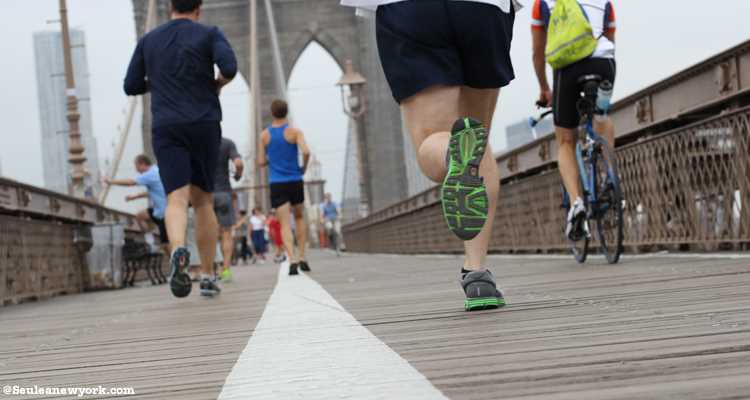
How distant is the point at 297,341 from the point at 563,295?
3.95ft

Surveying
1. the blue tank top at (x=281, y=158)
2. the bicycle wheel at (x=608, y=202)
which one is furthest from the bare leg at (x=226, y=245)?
the bicycle wheel at (x=608, y=202)

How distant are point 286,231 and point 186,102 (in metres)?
3.70

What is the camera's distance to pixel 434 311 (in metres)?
3.30

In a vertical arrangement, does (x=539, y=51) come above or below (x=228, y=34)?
below

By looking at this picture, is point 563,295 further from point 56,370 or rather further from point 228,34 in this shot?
point 228,34

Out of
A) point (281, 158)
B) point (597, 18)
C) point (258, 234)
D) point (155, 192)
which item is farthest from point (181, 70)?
point (258, 234)

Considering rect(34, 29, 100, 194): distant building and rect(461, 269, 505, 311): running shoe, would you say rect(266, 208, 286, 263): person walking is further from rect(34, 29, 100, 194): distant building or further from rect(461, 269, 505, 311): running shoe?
rect(461, 269, 505, 311): running shoe

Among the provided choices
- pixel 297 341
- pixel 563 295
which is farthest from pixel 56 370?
pixel 563 295

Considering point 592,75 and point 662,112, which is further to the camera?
point 662,112

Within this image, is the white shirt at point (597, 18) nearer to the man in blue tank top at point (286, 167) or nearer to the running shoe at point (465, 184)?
the running shoe at point (465, 184)

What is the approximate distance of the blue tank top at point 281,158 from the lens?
32.9 ft

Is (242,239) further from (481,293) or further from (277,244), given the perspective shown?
(481,293)

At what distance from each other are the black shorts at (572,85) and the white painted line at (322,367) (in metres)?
2.87

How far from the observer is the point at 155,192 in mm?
11391
